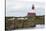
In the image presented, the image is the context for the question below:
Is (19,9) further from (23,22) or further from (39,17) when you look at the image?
(39,17)

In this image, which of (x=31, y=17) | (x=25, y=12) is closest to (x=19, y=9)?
(x=25, y=12)

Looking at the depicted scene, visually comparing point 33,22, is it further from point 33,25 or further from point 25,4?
point 25,4

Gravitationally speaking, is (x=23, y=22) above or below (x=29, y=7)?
below

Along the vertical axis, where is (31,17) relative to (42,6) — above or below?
below

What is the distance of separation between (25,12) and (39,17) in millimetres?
210

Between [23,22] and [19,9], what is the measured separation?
185 millimetres

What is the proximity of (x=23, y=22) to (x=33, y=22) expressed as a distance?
0.14 m

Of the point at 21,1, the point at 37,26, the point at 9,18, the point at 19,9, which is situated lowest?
the point at 37,26

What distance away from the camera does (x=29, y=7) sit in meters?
1.08

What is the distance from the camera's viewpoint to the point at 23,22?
1080 mm

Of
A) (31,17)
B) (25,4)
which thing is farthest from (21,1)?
(31,17)

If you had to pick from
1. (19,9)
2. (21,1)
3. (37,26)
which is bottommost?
(37,26)

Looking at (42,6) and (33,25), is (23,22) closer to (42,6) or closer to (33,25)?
(33,25)

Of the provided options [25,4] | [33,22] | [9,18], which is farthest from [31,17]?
[9,18]
